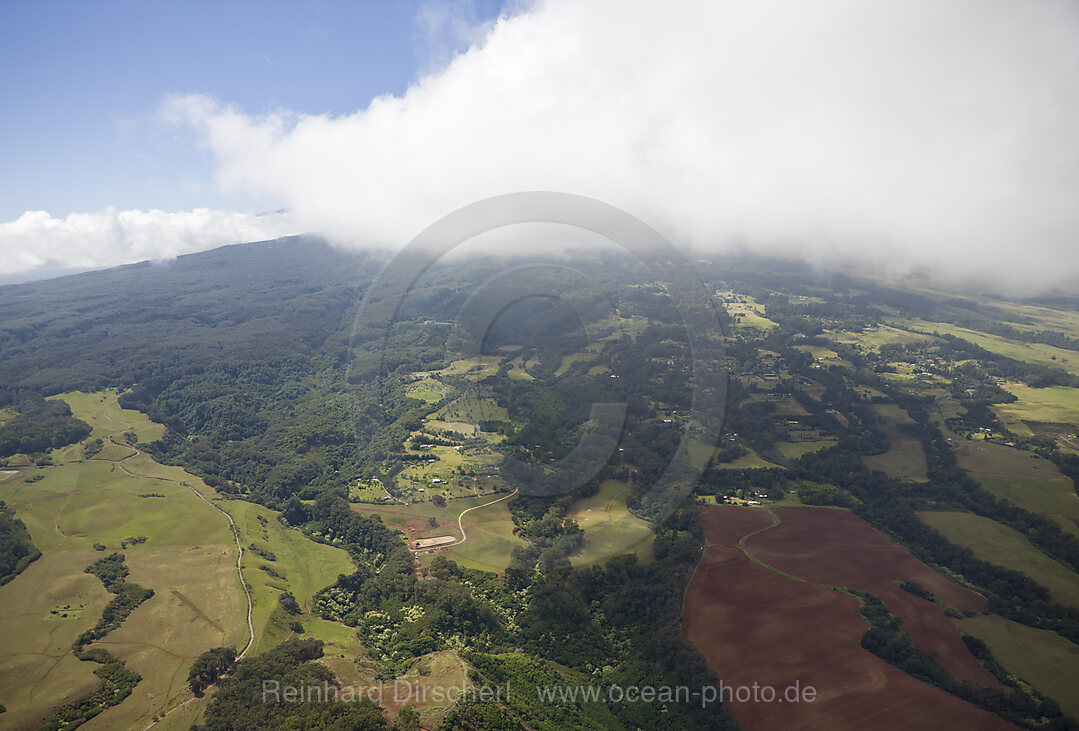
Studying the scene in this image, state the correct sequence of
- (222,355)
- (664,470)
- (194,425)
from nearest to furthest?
(664,470) → (194,425) → (222,355)

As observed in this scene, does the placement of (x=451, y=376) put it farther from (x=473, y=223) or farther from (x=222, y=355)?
(x=473, y=223)

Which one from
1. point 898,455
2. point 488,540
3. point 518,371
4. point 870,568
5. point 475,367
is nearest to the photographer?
point 870,568

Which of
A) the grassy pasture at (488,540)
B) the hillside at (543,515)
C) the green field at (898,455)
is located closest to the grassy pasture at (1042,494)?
the hillside at (543,515)

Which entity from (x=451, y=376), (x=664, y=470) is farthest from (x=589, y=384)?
(x=451, y=376)

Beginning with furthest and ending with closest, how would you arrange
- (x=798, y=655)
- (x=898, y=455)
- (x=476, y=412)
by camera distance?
(x=476, y=412) < (x=898, y=455) < (x=798, y=655)

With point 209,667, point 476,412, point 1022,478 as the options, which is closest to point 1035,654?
point 1022,478

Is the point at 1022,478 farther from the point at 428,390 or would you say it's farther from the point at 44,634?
the point at 44,634
